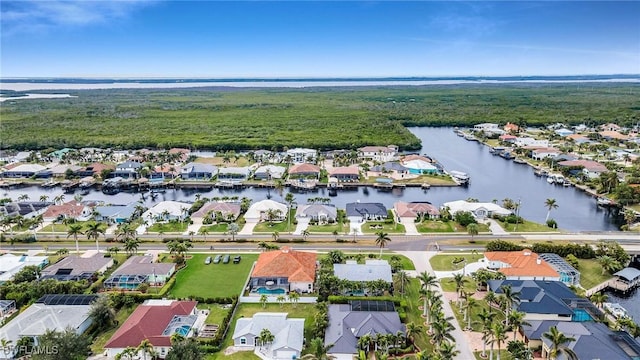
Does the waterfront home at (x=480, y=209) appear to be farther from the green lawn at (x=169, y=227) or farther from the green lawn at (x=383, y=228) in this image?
the green lawn at (x=169, y=227)

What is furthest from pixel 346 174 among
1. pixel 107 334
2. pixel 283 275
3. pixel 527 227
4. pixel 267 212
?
pixel 107 334

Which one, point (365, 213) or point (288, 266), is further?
point (365, 213)

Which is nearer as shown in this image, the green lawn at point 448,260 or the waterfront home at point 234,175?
the green lawn at point 448,260

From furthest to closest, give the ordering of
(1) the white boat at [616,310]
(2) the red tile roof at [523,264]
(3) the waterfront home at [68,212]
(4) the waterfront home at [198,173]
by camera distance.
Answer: (4) the waterfront home at [198,173]
(3) the waterfront home at [68,212]
(2) the red tile roof at [523,264]
(1) the white boat at [616,310]

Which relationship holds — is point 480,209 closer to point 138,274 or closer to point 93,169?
point 138,274

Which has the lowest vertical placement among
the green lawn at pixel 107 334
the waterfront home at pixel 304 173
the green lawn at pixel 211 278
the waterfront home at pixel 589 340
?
the green lawn at pixel 107 334

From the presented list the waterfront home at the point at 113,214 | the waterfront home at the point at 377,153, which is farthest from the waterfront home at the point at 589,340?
the waterfront home at the point at 377,153
